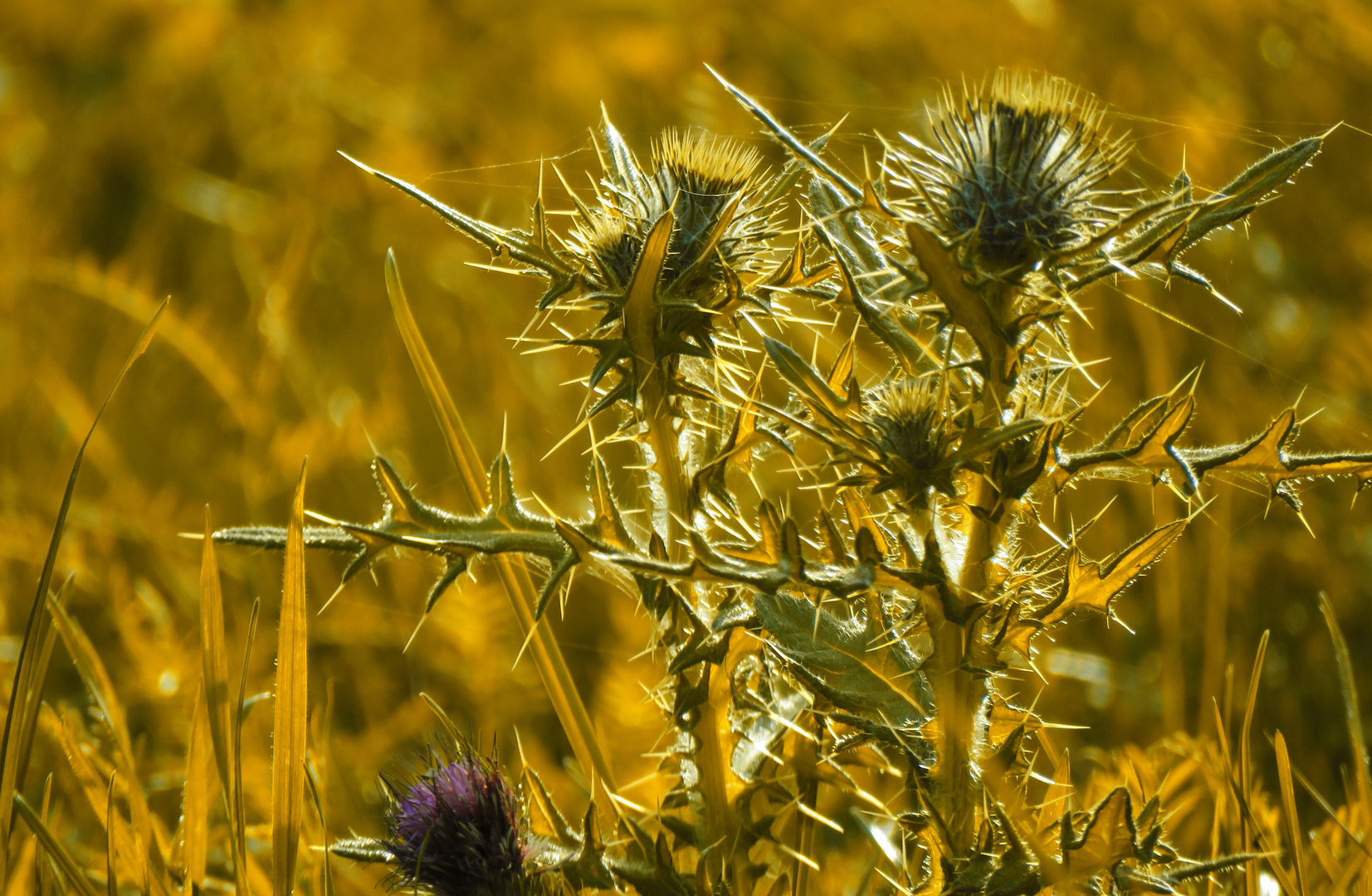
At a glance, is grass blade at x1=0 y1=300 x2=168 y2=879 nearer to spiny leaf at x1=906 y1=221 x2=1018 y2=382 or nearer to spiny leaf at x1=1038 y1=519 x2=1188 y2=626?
spiny leaf at x1=906 y1=221 x2=1018 y2=382

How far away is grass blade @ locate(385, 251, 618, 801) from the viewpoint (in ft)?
4.05

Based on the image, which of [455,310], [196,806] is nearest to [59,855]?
[196,806]

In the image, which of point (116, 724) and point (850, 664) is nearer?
point (850, 664)

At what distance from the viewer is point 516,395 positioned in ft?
10.8

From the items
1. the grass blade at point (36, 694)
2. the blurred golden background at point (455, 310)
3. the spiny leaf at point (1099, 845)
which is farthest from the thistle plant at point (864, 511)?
the grass blade at point (36, 694)

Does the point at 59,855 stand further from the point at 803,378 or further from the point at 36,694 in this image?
the point at 803,378

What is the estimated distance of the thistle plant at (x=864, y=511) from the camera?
934mm

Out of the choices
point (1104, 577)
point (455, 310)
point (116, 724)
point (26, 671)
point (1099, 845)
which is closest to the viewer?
point (1099, 845)

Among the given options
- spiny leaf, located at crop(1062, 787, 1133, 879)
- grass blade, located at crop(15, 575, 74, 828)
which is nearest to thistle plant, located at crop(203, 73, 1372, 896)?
spiny leaf, located at crop(1062, 787, 1133, 879)

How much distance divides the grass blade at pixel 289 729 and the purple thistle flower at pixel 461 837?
93 millimetres

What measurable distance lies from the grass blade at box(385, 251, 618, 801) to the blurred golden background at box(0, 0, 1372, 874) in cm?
10

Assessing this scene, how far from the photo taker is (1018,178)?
986 millimetres

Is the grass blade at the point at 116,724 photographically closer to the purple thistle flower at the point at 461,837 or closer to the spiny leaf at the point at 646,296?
the purple thistle flower at the point at 461,837

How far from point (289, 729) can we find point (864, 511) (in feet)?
1.84
